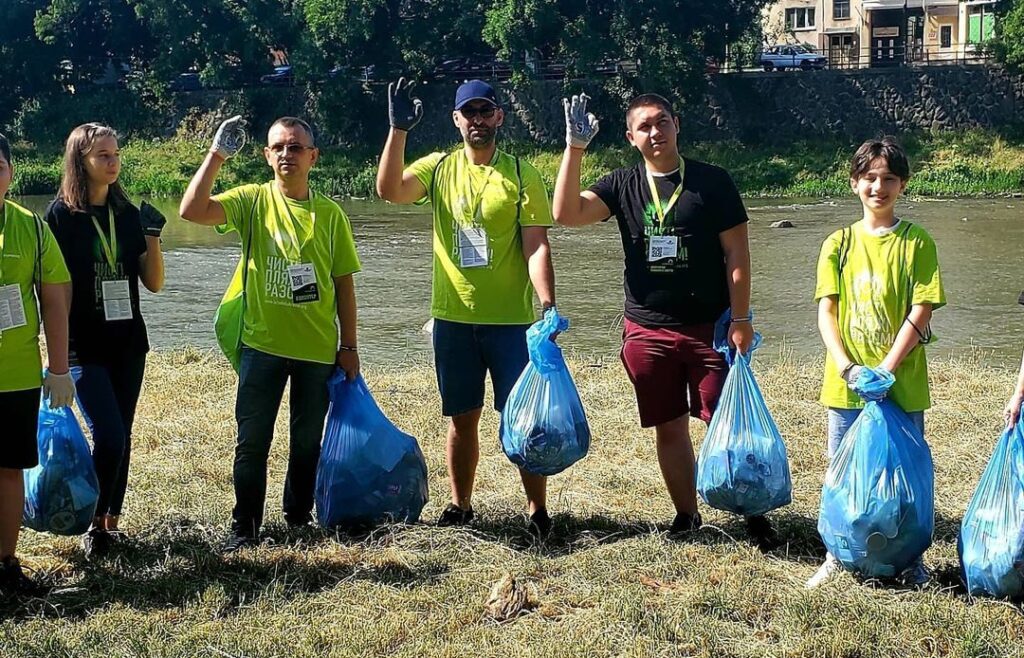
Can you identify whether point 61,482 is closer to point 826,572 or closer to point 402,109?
point 402,109

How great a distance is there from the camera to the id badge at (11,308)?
372 centimetres

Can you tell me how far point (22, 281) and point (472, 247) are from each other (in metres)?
1.52

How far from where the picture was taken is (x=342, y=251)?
434 cm

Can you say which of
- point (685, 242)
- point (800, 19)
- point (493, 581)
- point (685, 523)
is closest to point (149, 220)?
point (493, 581)

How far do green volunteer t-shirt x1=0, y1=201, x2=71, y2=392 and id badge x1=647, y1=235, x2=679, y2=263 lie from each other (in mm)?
1984

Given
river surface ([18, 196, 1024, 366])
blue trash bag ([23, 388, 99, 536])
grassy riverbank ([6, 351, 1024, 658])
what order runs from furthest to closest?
river surface ([18, 196, 1024, 366]) → blue trash bag ([23, 388, 99, 536]) → grassy riverbank ([6, 351, 1024, 658])

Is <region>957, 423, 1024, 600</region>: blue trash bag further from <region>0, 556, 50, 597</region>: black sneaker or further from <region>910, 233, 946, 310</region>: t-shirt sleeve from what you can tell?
<region>0, 556, 50, 597</region>: black sneaker

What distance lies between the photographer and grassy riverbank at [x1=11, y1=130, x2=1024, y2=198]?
28.3 meters

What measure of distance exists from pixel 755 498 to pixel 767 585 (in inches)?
13.0

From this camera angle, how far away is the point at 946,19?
43625 millimetres

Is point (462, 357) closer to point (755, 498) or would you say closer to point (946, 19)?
point (755, 498)

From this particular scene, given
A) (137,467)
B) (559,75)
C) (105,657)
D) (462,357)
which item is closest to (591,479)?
(462,357)

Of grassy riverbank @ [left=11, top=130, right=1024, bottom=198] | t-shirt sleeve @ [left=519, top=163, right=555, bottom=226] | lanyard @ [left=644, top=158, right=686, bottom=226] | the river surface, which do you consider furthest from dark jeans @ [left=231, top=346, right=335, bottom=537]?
grassy riverbank @ [left=11, top=130, right=1024, bottom=198]

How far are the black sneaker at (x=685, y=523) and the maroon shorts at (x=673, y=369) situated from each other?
38 cm
